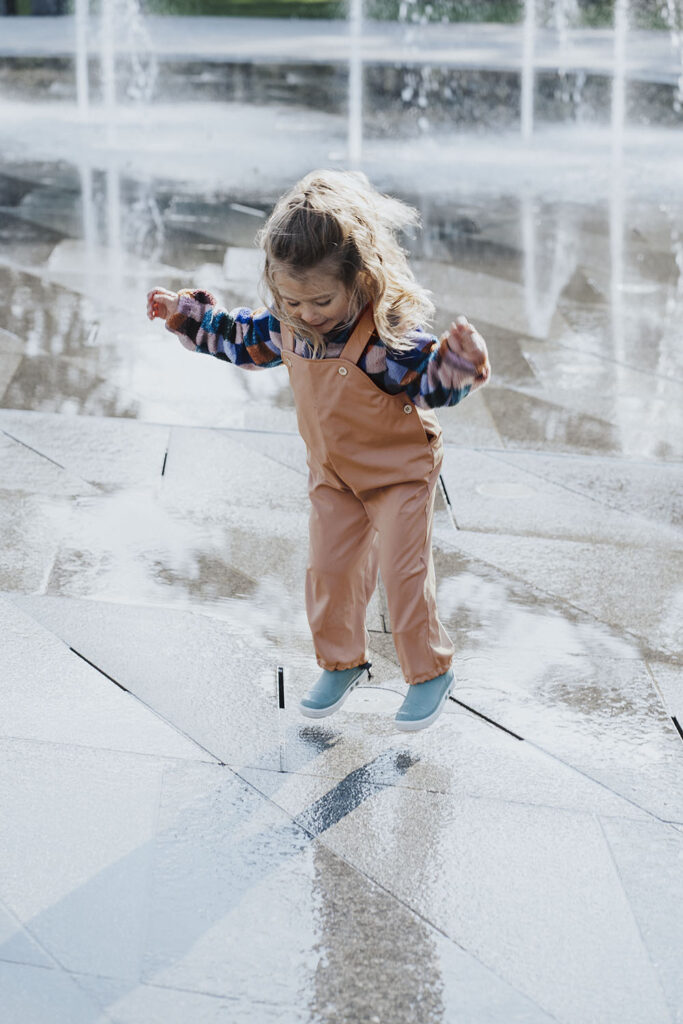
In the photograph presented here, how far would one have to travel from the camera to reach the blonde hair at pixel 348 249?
9.02ft

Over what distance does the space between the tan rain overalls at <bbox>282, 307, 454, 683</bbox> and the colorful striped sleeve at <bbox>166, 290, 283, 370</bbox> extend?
0.15m

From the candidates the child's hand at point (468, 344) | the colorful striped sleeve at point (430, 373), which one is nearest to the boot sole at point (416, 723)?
the colorful striped sleeve at point (430, 373)

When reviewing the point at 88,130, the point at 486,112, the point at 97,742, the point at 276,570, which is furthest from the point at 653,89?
the point at 97,742

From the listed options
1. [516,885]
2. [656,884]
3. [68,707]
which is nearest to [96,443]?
[68,707]

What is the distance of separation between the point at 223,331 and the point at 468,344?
2.26 ft

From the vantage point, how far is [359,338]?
9.41 ft

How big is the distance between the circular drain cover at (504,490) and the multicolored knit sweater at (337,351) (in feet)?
5.56

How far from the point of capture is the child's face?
2781mm

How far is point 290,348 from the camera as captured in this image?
297cm

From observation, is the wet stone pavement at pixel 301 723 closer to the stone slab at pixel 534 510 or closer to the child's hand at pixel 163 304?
the stone slab at pixel 534 510

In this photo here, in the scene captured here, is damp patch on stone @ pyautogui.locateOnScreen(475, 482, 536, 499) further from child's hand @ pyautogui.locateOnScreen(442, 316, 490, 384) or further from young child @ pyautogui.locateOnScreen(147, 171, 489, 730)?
child's hand @ pyautogui.locateOnScreen(442, 316, 490, 384)

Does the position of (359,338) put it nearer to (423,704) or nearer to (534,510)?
(423,704)

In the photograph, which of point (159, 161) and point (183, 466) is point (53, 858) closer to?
point (183, 466)

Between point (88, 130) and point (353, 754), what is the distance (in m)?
10.2
